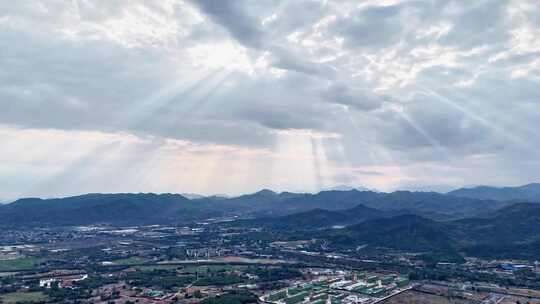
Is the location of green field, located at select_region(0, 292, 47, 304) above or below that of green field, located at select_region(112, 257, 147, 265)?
below

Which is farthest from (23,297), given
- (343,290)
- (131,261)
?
(343,290)

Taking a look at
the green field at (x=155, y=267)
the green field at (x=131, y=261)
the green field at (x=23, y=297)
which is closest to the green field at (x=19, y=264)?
the green field at (x=131, y=261)

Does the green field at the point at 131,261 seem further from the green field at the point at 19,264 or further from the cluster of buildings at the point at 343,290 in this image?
the cluster of buildings at the point at 343,290

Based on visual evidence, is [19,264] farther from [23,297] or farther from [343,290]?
[343,290]

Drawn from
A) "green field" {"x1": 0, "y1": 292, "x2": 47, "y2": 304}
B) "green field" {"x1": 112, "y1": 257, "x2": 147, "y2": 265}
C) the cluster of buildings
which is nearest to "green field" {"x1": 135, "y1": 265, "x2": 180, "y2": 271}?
"green field" {"x1": 112, "y1": 257, "x2": 147, "y2": 265}

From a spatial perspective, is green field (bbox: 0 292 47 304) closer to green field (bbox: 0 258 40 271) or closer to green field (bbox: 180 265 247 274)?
green field (bbox: 0 258 40 271)
